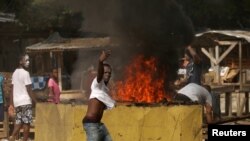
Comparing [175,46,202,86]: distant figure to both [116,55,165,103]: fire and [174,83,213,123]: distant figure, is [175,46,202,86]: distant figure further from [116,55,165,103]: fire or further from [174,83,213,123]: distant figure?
[116,55,165,103]: fire

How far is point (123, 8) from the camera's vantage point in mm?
14203

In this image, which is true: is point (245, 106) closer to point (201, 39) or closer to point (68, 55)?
point (201, 39)

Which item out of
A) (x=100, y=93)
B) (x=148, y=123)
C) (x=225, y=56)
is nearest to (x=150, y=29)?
(x=148, y=123)

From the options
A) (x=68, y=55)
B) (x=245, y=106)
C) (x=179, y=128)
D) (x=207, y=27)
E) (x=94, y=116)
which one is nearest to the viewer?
(x=94, y=116)

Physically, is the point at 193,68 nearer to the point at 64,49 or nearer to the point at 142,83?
the point at 142,83

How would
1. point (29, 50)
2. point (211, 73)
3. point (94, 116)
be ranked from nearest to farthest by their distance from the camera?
1. point (94, 116)
2. point (29, 50)
3. point (211, 73)

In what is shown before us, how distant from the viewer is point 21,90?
11453 mm

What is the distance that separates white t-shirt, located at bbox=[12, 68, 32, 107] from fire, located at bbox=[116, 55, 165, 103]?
1937 mm

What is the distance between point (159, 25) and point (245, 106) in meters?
4.68

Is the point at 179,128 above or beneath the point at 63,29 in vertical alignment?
beneath

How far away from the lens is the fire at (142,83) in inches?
494

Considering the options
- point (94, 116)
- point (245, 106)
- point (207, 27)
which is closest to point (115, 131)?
point (94, 116)

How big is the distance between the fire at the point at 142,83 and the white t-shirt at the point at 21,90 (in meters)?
1.94

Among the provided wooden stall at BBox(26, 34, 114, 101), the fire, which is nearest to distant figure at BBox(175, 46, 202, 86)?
the fire
